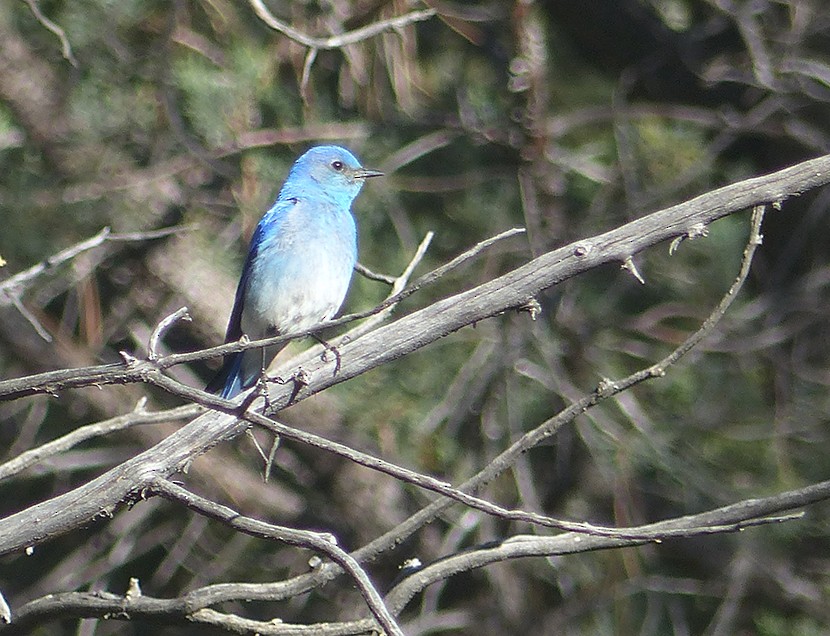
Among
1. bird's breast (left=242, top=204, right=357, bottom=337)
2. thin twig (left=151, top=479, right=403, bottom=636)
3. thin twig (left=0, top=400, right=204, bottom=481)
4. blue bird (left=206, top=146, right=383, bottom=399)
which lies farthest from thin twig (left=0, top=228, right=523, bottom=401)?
bird's breast (left=242, top=204, right=357, bottom=337)

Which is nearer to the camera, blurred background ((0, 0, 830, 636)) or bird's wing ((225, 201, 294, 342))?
bird's wing ((225, 201, 294, 342))

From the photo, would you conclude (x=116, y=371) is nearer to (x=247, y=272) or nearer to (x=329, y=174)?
(x=247, y=272)

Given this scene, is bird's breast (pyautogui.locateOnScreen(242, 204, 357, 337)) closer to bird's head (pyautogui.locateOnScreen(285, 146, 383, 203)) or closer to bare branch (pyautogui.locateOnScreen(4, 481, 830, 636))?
bird's head (pyautogui.locateOnScreen(285, 146, 383, 203))

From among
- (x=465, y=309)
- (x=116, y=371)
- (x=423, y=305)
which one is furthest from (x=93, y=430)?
(x=423, y=305)

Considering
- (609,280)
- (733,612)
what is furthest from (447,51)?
(733,612)

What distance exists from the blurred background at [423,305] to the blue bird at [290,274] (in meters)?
0.50

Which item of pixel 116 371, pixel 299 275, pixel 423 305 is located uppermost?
pixel 423 305

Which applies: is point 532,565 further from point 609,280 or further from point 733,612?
point 609,280

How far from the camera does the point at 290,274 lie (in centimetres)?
362

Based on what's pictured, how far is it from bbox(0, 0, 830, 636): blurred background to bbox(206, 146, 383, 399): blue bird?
1.63 ft

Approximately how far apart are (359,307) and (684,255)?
1.34 meters

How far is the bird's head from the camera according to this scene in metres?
3.94

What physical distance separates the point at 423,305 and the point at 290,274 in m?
0.89

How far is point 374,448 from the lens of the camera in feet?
14.1
